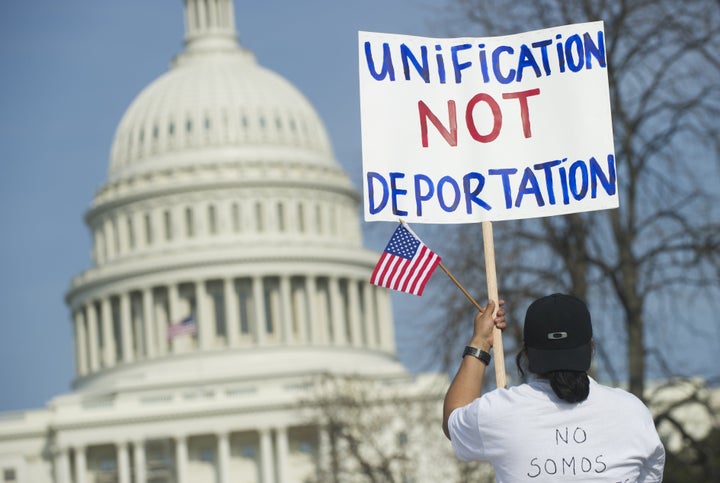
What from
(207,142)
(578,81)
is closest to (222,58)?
(207,142)

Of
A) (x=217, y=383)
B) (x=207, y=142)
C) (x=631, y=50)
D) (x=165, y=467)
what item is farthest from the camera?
(x=207, y=142)

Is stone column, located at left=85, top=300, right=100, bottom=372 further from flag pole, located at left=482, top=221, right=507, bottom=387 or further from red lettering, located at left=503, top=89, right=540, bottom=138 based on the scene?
flag pole, located at left=482, top=221, right=507, bottom=387

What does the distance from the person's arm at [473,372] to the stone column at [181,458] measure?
101 m

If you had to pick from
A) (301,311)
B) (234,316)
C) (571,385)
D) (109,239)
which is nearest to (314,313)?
(301,311)

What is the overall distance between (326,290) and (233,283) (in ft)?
19.4

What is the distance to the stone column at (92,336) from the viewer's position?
404 ft

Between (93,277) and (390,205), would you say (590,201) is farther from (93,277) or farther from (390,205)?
(93,277)

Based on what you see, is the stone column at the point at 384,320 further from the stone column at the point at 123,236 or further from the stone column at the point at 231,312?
the stone column at the point at 123,236

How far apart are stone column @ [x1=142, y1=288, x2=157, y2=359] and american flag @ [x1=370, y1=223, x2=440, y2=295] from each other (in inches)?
4296

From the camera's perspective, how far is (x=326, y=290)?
123438 millimetres

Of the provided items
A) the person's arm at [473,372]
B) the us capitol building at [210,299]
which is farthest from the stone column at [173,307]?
the person's arm at [473,372]

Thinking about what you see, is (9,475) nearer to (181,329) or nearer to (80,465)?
(80,465)

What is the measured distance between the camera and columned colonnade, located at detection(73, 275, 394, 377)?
120m

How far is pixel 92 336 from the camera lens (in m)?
124
